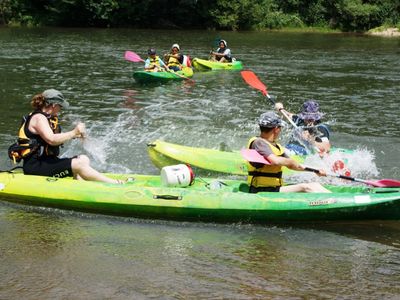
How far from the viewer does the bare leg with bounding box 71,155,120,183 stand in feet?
20.4

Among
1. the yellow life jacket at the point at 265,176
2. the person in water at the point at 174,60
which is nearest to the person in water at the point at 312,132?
the yellow life jacket at the point at 265,176

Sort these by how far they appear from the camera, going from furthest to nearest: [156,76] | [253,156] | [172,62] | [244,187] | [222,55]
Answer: [222,55]
[172,62]
[156,76]
[244,187]
[253,156]

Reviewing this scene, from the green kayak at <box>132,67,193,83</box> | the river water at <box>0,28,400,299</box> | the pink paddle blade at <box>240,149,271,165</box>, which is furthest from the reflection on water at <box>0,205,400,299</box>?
the green kayak at <box>132,67,193,83</box>

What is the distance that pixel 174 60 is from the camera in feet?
53.2

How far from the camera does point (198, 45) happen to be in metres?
26.3

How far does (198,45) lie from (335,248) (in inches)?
859

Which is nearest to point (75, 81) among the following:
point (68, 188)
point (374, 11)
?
point (68, 188)

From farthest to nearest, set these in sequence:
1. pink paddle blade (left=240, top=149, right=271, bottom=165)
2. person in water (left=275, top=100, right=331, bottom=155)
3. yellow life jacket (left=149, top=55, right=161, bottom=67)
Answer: yellow life jacket (left=149, top=55, right=161, bottom=67) → person in water (left=275, top=100, right=331, bottom=155) → pink paddle blade (left=240, top=149, right=271, bottom=165)

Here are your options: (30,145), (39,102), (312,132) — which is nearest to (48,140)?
(30,145)

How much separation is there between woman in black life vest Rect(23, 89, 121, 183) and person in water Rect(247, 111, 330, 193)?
1567mm

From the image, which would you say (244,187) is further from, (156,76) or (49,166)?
(156,76)

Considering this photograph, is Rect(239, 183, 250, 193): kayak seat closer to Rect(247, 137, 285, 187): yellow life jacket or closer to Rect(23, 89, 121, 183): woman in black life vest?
Rect(247, 137, 285, 187): yellow life jacket

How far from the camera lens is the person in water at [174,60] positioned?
16047mm

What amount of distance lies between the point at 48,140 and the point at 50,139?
0.12ft
